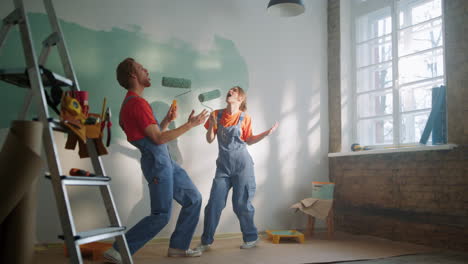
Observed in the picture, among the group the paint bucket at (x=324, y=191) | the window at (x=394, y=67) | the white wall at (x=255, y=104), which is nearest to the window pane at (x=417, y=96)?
the window at (x=394, y=67)

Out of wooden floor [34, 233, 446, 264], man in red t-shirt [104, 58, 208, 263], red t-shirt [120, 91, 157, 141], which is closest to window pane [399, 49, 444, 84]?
wooden floor [34, 233, 446, 264]

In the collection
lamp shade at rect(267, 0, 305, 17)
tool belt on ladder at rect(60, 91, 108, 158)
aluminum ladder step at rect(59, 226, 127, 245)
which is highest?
lamp shade at rect(267, 0, 305, 17)

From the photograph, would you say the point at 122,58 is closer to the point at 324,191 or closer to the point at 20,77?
the point at 20,77

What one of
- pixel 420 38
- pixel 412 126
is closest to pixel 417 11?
pixel 420 38

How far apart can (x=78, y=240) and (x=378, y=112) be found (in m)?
3.48

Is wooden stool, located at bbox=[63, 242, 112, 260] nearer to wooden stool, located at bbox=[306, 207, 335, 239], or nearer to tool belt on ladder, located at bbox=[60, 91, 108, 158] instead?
tool belt on ladder, located at bbox=[60, 91, 108, 158]

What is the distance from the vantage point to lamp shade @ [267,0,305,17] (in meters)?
3.63

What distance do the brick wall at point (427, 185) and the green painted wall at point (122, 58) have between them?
1620 mm

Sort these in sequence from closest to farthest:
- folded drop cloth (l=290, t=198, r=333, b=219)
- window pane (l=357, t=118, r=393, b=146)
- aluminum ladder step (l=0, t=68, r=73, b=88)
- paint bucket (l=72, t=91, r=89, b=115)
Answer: aluminum ladder step (l=0, t=68, r=73, b=88), paint bucket (l=72, t=91, r=89, b=115), folded drop cloth (l=290, t=198, r=333, b=219), window pane (l=357, t=118, r=393, b=146)

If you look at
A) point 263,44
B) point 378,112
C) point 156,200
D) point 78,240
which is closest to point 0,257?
point 78,240

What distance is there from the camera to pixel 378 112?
440cm

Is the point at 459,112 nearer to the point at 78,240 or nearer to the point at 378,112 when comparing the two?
the point at 378,112

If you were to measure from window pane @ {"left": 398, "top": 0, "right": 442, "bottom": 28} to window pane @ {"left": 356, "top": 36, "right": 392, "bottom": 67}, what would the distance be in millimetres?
245

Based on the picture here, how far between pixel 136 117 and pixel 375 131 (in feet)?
9.03
